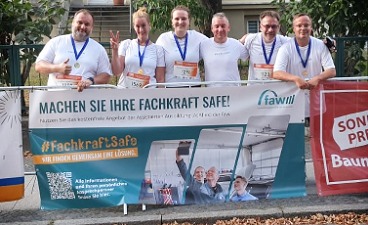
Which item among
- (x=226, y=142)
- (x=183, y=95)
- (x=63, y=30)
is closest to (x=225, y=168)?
(x=226, y=142)

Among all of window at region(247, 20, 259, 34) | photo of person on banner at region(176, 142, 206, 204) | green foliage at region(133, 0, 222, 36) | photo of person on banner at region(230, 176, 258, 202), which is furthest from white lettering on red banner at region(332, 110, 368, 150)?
window at region(247, 20, 259, 34)

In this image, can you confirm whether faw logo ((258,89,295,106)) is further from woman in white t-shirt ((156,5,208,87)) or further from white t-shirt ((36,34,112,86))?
white t-shirt ((36,34,112,86))

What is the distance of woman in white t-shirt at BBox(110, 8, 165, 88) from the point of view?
20.6 feet

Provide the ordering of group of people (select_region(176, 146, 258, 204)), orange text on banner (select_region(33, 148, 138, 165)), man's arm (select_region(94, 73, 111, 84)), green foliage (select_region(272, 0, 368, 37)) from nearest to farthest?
orange text on banner (select_region(33, 148, 138, 165))
group of people (select_region(176, 146, 258, 204))
man's arm (select_region(94, 73, 111, 84))
green foliage (select_region(272, 0, 368, 37))

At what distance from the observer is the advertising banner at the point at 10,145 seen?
577 cm

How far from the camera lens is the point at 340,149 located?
6043 millimetres

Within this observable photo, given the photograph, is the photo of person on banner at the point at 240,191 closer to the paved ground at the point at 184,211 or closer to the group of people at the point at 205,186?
the group of people at the point at 205,186

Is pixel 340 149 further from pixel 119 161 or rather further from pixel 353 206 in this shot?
pixel 119 161

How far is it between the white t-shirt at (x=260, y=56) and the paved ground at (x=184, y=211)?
964 millimetres

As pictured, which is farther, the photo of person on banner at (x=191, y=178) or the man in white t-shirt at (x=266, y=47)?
the man in white t-shirt at (x=266, y=47)

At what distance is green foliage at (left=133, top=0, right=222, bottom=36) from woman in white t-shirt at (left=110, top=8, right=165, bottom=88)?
33.4 feet

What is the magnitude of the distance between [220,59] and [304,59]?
3.04ft

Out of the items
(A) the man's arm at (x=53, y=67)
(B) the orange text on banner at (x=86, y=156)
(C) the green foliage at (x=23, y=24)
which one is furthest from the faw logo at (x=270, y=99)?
(C) the green foliage at (x=23, y=24)

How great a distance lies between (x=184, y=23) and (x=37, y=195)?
2.57m
